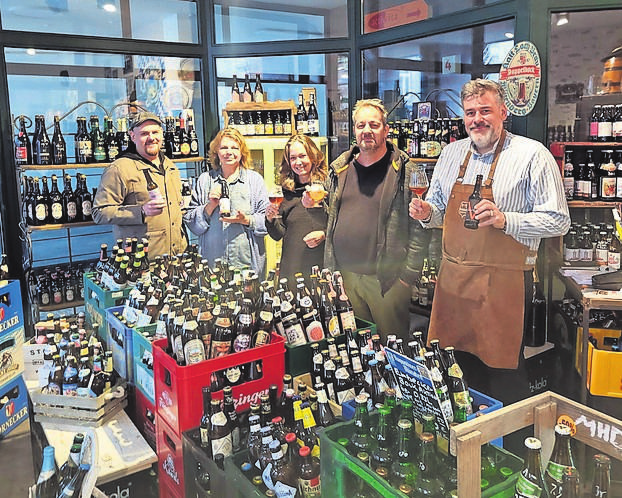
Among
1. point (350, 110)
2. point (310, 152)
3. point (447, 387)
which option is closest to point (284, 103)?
point (350, 110)

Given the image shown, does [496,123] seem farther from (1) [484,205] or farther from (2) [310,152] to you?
(2) [310,152]

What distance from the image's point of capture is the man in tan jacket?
3.66 meters

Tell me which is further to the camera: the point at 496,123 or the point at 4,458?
the point at 4,458

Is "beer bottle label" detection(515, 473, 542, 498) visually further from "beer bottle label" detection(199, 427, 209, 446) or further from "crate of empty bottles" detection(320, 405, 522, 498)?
"beer bottle label" detection(199, 427, 209, 446)

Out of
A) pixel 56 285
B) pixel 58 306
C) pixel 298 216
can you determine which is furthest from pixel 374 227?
pixel 56 285

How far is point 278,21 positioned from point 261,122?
1.21 meters

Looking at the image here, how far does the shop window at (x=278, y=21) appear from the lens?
5055 mm

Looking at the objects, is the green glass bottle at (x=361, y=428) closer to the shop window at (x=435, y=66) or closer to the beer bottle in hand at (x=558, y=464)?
the beer bottle in hand at (x=558, y=464)

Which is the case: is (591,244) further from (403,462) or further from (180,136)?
(180,136)

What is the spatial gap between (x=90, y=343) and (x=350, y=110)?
3.23 m

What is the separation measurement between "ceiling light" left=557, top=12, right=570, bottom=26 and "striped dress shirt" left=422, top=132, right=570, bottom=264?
120 cm

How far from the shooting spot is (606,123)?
3.79 meters

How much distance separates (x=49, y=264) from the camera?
4934 mm


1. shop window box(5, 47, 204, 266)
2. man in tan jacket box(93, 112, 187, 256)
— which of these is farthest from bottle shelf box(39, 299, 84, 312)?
man in tan jacket box(93, 112, 187, 256)
